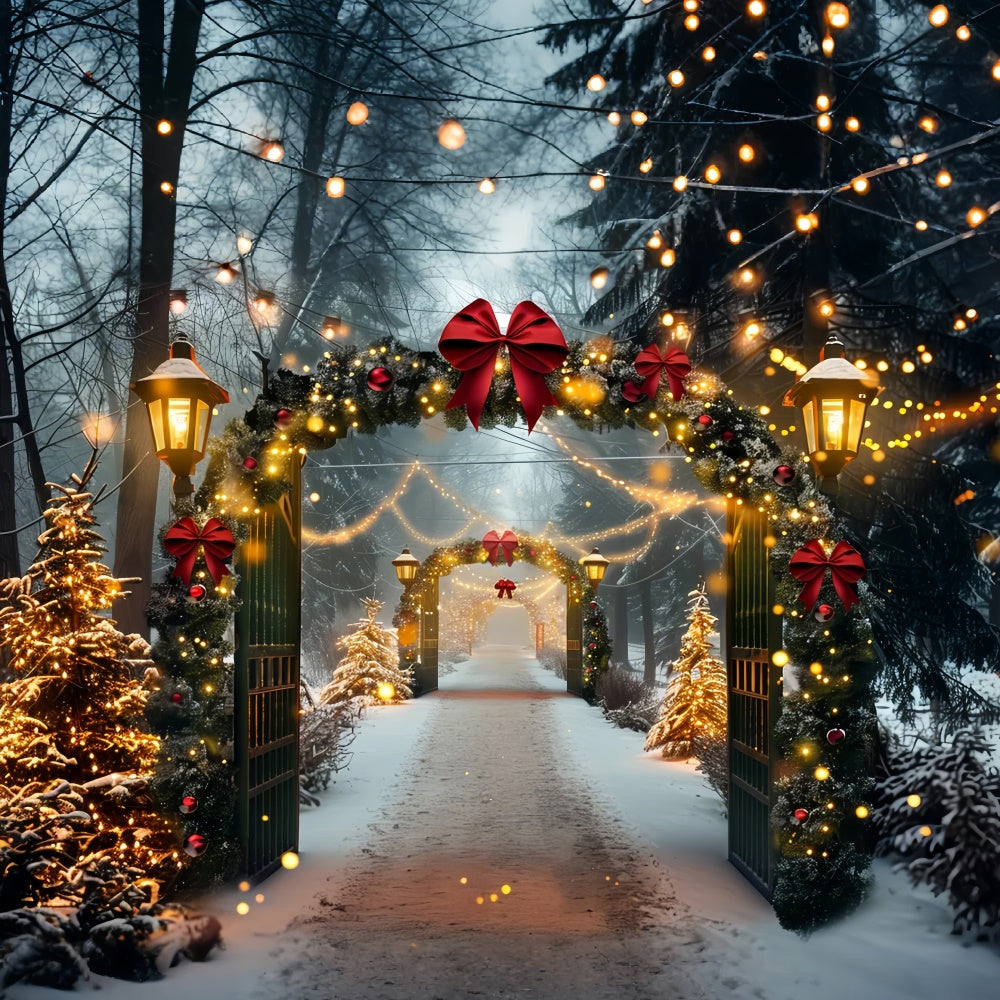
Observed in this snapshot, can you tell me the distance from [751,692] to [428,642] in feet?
68.0

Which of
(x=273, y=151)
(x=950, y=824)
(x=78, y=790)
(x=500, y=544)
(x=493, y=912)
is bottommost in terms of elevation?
(x=493, y=912)

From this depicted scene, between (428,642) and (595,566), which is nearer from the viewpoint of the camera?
(595,566)

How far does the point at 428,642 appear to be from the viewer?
27797 mm

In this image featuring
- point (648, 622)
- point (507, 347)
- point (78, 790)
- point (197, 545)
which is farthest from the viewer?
point (648, 622)

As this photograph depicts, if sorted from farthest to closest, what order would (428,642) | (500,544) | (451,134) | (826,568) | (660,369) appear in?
(428,642), (500,544), (451,134), (660,369), (826,568)

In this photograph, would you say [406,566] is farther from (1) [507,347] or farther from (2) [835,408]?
(2) [835,408]

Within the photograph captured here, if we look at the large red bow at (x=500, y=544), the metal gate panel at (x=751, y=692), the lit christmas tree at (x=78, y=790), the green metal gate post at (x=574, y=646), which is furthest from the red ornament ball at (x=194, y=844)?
the green metal gate post at (x=574, y=646)

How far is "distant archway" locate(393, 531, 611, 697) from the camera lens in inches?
987

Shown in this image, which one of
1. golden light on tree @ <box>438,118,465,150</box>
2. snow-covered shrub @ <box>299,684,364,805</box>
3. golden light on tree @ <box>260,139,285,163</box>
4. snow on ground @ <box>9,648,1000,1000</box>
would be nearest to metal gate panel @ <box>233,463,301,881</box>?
snow on ground @ <box>9,648,1000,1000</box>

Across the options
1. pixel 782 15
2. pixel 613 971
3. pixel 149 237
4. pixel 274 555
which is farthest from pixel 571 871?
pixel 782 15

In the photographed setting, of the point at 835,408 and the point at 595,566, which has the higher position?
the point at 835,408

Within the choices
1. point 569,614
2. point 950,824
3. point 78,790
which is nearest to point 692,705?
point 950,824

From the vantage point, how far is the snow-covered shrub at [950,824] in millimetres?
6027

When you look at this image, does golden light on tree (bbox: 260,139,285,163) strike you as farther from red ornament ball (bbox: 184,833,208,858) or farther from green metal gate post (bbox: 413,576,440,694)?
green metal gate post (bbox: 413,576,440,694)
